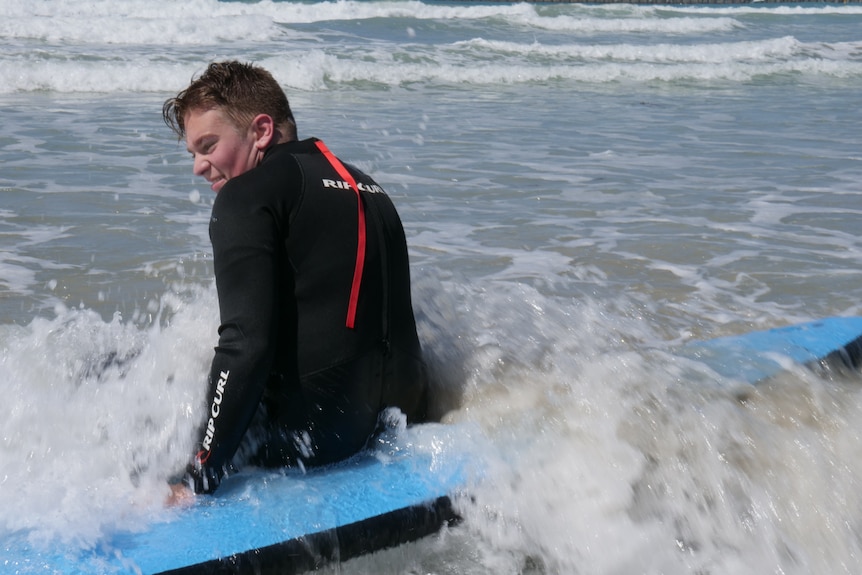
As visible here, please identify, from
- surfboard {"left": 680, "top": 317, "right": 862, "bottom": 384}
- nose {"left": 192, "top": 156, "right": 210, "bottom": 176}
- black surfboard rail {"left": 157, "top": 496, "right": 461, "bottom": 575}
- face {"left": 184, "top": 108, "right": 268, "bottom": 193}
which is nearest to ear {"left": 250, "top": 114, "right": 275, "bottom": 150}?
face {"left": 184, "top": 108, "right": 268, "bottom": 193}

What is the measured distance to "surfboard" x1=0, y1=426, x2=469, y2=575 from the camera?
216cm

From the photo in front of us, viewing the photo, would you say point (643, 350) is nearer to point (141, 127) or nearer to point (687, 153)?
point (687, 153)

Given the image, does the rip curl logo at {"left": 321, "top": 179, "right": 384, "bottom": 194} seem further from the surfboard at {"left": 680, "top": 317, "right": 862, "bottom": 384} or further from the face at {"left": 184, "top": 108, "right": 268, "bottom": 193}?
the surfboard at {"left": 680, "top": 317, "right": 862, "bottom": 384}

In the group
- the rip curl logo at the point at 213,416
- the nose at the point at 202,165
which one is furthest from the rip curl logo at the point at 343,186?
the rip curl logo at the point at 213,416

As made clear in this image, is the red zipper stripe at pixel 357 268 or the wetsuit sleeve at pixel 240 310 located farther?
the red zipper stripe at pixel 357 268

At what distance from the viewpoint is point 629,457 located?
2684 millimetres

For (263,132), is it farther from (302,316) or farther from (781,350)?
(781,350)

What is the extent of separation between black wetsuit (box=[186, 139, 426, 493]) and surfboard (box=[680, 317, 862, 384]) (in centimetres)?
116

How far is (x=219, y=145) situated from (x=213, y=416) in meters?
0.68

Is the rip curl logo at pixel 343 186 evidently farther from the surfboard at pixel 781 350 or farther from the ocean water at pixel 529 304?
the surfboard at pixel 781 350

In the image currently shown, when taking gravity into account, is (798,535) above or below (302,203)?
below

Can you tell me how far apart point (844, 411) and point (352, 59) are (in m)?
12.7

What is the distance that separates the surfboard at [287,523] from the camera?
2.16 meters

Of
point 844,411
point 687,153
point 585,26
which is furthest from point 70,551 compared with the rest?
point 585,26
